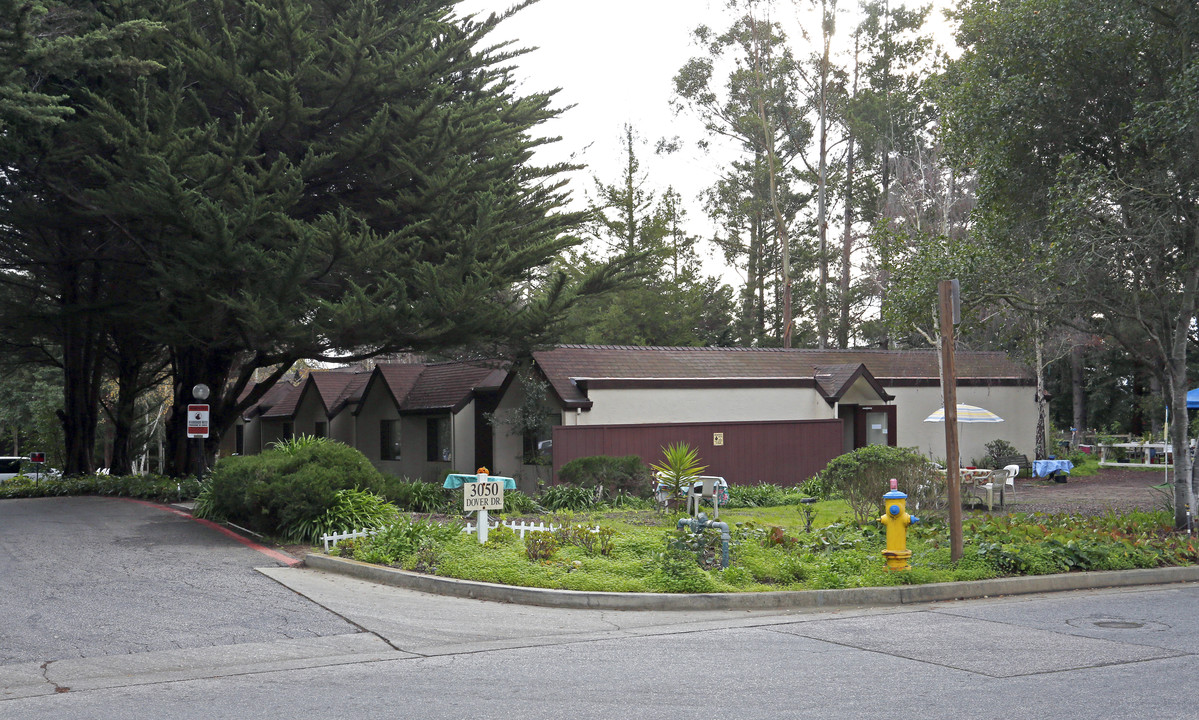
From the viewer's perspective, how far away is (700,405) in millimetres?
26078

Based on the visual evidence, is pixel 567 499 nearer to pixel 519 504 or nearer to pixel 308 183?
pixel 519 504

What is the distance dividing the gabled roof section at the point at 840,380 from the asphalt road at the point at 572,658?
1696 cm

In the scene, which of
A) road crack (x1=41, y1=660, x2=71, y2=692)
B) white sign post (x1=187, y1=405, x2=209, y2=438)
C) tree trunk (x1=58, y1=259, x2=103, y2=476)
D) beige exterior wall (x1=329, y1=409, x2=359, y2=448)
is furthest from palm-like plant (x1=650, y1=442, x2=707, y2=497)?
tree trunk (x1=58, y1=259, x2=103, y2=476)

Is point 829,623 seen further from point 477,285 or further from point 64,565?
point 477,285

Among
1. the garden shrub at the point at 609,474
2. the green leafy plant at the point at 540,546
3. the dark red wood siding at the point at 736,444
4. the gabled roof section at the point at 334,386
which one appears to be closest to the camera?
the green leafy plant at the point at 540,546

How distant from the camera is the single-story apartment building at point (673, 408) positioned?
24.2m

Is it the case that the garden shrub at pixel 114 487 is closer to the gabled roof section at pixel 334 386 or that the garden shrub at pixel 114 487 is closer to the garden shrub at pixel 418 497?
the garden shrub at pixel 418 497

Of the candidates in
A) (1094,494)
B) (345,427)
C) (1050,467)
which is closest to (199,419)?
(345,427)

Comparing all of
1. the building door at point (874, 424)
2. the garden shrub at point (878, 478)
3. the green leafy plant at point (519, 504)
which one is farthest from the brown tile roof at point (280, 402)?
the garden shrub at point (878, 478)

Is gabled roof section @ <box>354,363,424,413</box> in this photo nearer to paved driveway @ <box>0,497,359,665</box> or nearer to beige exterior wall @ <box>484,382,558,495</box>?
beige exterior wall @ <box>484,382,558,495</box>

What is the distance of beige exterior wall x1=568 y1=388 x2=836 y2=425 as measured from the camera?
80.1 ft

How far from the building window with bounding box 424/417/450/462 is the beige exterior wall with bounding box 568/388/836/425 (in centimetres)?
562

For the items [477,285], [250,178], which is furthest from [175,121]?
[477,285]

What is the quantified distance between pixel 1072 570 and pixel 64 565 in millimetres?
12235
